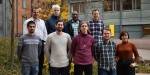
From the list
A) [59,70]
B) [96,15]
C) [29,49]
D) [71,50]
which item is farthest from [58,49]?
[96,15]

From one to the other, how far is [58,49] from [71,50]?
0.34 metres

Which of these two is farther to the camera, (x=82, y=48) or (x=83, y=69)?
(x=83, y=69)

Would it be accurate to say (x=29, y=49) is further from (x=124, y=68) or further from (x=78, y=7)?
(x=78, y=7)

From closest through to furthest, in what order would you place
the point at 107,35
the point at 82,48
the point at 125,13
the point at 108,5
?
the point at 82,48 < the point at 107,35 < the point at 125,13 < the point at 108,5

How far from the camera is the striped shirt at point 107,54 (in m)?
11.1

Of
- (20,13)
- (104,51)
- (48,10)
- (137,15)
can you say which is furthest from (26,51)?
(20,13)

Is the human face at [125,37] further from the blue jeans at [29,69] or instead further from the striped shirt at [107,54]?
the blue jeans at [29,69]

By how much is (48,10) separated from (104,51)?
26.8 meters

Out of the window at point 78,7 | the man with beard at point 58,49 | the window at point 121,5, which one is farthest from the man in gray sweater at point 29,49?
the window at point 78,7

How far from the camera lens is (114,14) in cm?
4609

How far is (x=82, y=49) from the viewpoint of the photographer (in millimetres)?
10906

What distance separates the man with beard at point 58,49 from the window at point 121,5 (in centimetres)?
3511

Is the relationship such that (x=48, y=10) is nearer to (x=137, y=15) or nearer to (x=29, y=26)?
(x=137, y=15)

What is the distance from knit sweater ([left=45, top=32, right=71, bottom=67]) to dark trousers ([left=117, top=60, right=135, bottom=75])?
133 cm
